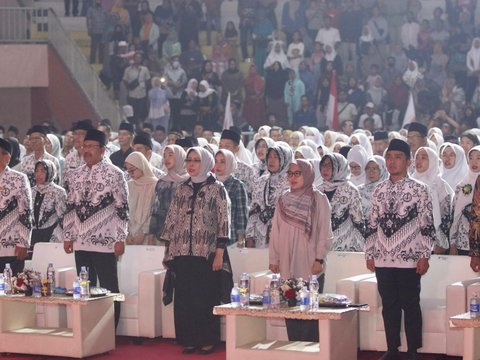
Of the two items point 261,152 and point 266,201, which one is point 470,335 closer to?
point 266,201

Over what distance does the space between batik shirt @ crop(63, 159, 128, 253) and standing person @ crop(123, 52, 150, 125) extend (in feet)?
44.9

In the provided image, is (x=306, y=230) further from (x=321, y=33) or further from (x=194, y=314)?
(x=321, y=33)

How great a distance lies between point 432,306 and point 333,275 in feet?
3.64

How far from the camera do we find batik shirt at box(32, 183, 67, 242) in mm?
12984

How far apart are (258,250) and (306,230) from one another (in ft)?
4.05

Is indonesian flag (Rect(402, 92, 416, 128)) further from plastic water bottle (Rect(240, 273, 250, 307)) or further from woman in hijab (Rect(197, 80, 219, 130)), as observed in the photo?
plastic water bottle (Rect(240, 273, 250, 307))

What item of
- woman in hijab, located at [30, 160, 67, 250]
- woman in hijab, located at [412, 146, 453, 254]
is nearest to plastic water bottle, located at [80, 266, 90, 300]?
woman in hijab, located at [30, 160, 67, 250]

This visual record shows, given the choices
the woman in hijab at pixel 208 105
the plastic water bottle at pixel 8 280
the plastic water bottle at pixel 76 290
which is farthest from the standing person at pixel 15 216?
the woman in hijab at pixel 208 105

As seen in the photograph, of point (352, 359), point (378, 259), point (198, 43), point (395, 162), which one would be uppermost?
point (198, 43)

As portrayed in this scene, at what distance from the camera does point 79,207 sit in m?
11.5

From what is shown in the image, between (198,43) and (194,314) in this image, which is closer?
(194,314)

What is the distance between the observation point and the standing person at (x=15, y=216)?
1179cm

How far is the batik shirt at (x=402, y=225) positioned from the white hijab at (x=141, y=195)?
295 cm

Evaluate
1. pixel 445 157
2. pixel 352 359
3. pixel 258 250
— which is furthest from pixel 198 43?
pixel 352 359
